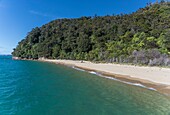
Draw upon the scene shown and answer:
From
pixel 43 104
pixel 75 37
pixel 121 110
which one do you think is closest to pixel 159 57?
pixel 121 110

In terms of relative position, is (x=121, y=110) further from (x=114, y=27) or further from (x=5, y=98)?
(x=114, y=27)

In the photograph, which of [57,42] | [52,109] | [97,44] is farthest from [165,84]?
[57,42]

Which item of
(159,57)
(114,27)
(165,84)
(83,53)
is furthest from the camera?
(114,27)

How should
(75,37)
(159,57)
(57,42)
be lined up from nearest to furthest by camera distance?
(159,57) → (75,37) → (57,42)

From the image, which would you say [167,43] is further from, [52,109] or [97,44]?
[52,109]

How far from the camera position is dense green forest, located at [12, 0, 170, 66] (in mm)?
46094

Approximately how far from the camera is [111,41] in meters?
66.4

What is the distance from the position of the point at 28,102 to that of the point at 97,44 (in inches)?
2250

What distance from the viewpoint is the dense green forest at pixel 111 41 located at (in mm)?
46094

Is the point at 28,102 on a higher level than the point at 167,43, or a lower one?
lower

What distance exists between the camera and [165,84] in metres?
20.5

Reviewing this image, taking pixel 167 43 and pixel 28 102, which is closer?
pixel 28 102

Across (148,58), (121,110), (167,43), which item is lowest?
(121,110)

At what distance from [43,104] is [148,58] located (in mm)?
33290
